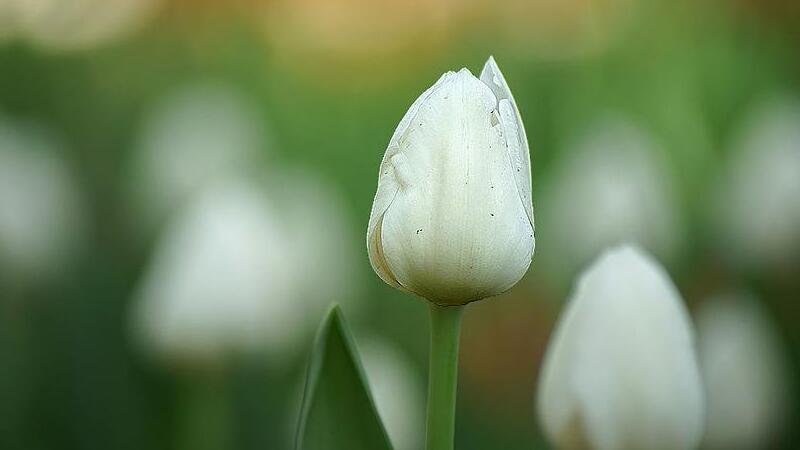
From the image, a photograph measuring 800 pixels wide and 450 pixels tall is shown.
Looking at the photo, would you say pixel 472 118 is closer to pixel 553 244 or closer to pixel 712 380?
pixel 712 380

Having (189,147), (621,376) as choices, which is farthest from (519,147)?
(189,147)

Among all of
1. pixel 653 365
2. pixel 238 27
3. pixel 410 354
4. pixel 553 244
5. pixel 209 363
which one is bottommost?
pixel 653 365

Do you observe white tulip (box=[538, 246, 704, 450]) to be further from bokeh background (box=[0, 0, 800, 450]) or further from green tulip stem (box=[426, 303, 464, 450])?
bokeh background (box=[0, 0, 800, 450])

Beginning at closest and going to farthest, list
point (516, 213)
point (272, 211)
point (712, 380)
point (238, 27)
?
point (516, 213)
point (712, 380)
point (272, 211)
point (238, 27)

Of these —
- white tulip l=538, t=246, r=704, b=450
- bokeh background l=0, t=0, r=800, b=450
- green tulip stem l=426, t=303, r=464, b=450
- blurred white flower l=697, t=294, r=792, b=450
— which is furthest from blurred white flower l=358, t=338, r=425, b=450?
green tulip stem l=426, t=303, r=464, b=450

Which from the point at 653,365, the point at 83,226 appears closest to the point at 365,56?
the point at 83,226

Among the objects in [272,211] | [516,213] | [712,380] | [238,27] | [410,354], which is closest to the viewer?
[516,213]
